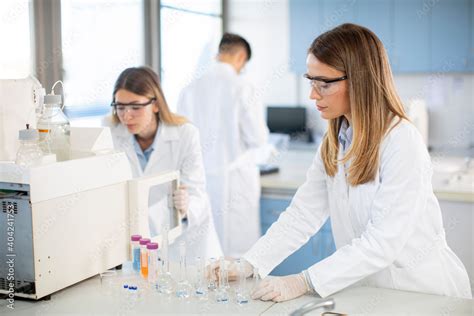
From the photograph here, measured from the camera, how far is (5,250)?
5.08 ft

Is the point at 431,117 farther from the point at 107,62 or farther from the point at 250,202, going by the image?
the point at 107,62

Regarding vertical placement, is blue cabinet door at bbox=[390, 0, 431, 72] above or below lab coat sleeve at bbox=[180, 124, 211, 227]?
above

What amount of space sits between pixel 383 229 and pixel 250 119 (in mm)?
1985

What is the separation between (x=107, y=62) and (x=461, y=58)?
2409 millimetres

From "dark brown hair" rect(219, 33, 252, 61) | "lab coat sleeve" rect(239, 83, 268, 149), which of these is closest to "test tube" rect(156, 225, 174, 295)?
"lab coat sleeve" rect(239, 83, 268, 149)

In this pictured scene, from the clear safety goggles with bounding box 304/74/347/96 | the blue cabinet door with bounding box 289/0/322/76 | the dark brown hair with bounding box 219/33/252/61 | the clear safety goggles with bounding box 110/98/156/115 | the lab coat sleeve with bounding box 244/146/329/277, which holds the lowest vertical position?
the lab coat sleeve with bounding box 244/146/329/277

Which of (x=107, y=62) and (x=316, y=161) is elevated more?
(x=107, y=62)

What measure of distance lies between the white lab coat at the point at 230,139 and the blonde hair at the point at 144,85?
970mm

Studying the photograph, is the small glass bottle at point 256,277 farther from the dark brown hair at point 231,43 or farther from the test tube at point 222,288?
the dark brown hair at point 231,43

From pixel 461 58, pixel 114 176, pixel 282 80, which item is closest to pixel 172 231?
pixel 114 176

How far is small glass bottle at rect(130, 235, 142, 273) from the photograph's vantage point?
1753 millimetres

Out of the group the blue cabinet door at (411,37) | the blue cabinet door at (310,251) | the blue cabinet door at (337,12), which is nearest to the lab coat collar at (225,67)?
the blue cabinet door at (310,251)

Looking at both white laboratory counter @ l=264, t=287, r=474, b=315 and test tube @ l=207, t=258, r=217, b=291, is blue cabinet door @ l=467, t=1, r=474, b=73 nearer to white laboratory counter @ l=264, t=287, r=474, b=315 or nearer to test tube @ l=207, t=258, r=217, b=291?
white laboratory counter @ l=264, t=287, r=474, b=315

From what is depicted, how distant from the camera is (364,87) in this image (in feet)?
5.18
